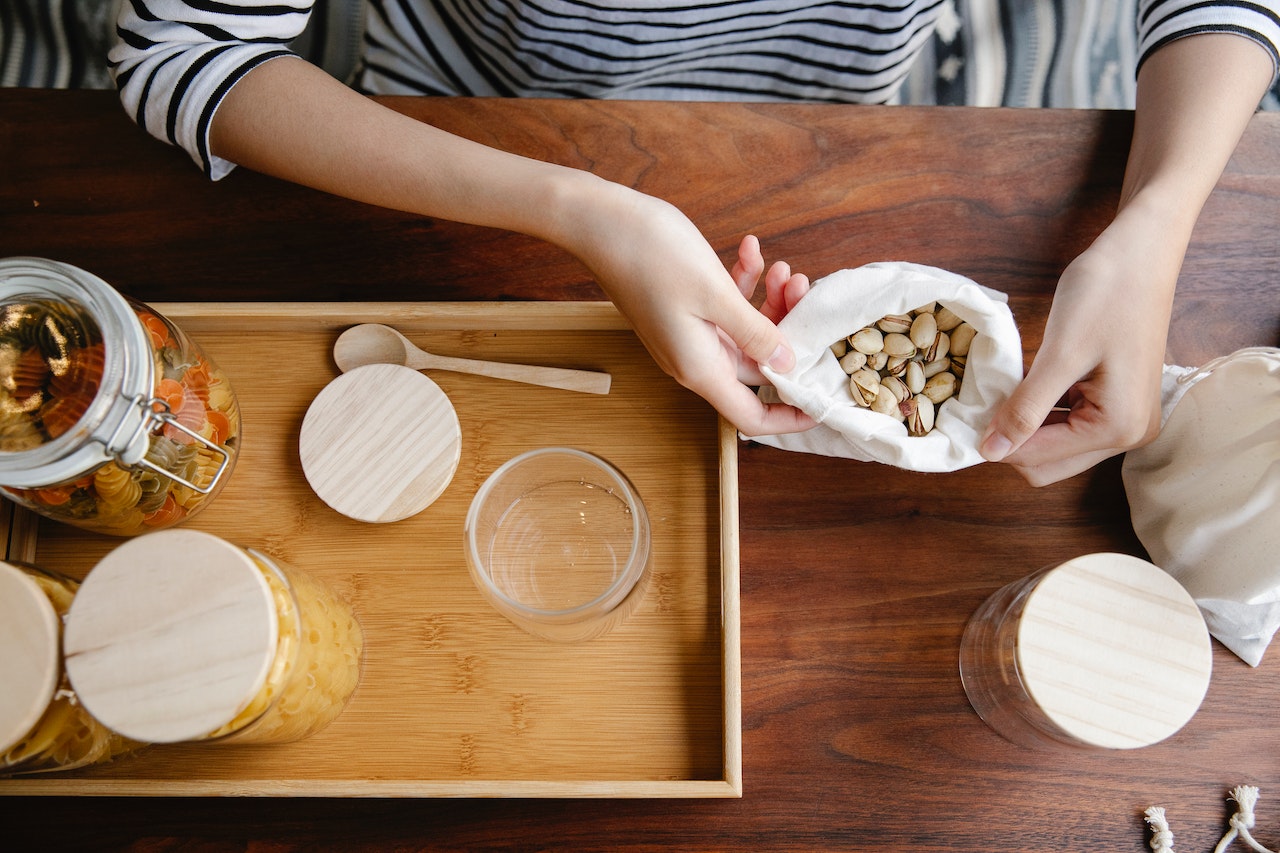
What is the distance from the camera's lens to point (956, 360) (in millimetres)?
612

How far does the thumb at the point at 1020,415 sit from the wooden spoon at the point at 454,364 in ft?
0.97

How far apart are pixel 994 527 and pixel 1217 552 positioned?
0.49 ft

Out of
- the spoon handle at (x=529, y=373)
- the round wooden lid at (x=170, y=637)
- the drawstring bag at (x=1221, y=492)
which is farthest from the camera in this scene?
the spoon handle at (x=529, y=373)

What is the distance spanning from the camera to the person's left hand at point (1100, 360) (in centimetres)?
57

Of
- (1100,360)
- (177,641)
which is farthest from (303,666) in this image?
(1100,360)

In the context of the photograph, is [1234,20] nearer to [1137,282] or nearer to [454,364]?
[1137,282]

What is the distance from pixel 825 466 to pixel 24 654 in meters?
0.56

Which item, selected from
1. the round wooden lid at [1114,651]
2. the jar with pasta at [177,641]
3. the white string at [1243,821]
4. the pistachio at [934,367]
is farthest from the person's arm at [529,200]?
the white string at [1243,821]

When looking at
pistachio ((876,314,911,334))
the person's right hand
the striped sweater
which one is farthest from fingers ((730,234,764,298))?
the striped sweater

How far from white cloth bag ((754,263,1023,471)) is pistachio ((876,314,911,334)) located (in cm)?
1

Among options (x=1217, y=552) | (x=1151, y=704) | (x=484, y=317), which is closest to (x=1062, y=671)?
(x=1151, y=704)

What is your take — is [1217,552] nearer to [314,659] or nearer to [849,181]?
[849,181]

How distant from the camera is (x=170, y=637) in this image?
0.45 metres

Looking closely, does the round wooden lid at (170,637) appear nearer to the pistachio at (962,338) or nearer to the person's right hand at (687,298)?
the person's right hand at (687,298)
